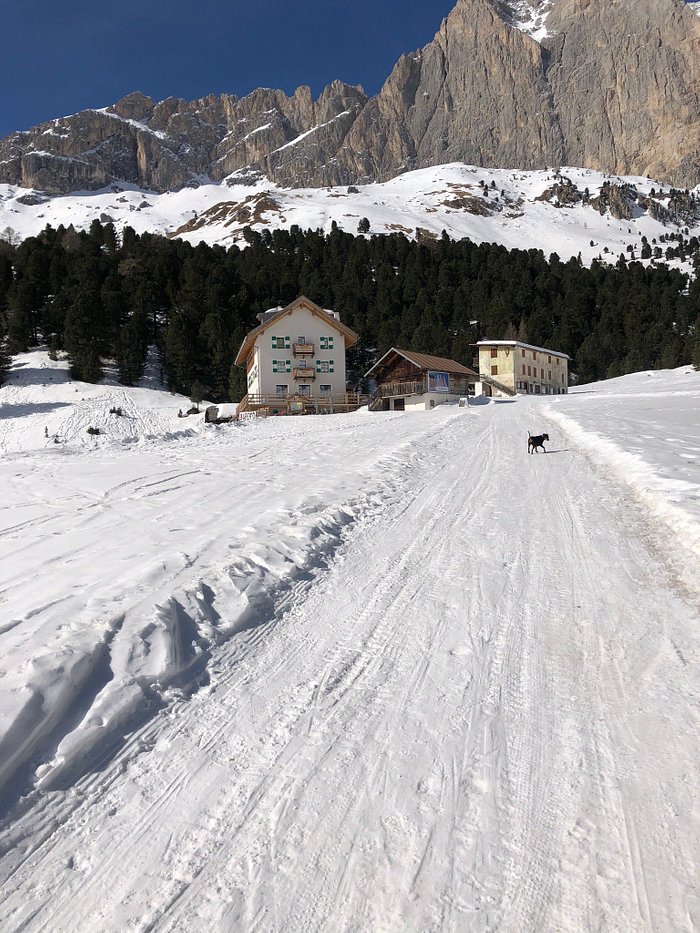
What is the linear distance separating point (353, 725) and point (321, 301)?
82898 mm

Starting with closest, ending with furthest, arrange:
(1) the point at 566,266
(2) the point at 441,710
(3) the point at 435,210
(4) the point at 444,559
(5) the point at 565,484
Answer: (2) the point at 441,710 < (4) the point at 444,559 < (5) the point at 565,484 < (1) the point at 566,266 < (3) the point at 435,210

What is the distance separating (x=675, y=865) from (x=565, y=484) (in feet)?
26.6

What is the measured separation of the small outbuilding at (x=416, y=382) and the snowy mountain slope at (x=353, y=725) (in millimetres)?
43602

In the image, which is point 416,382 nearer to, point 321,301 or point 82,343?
point 82,343

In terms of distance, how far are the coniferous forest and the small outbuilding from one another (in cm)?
1258

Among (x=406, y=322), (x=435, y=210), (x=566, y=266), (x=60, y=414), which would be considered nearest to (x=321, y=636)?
(x=60, y=414)

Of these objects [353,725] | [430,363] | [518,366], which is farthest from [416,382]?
[353,725]

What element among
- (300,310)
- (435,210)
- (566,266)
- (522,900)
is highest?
(435,210)

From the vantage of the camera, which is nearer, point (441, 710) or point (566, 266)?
point (441, 710)

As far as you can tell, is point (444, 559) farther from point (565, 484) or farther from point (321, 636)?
point (565, 484)

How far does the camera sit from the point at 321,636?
4.36 m

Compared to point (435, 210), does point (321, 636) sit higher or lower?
lower

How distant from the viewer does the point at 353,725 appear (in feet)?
10.5

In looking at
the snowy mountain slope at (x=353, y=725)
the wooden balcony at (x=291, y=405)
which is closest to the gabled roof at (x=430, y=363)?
the wooden balcony at (x=291, y=405)
